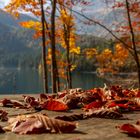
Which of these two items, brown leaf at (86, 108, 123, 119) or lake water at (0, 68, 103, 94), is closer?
brown leaf at (86, 108, 123, 119)

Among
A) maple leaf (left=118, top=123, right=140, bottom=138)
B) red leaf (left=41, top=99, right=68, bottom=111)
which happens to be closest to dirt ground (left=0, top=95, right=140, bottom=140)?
maple leaf (left=118, top=123, right=140, bottom=138)

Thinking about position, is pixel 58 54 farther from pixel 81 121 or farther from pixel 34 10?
pixel 81 121

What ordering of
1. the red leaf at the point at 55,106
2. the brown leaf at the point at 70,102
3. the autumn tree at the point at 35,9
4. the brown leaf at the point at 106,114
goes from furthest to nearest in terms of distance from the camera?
the autumn tree at the point at 35,9 → the brown leaf at the point at 70,102 → the red leaf at the point at 55,106 → the brown leaf at the point at 106,114

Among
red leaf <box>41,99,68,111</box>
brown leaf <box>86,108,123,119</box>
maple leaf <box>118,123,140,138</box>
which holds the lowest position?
maple leaf <box>118,123,140,138</box>

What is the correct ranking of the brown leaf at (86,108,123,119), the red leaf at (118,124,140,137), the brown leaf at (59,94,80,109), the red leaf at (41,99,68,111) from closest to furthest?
the red leaf at (118,124,140,137) → the brown leaf at (86,108,123,119) → the red leaf at (41,99,68,111) → the brown leaf at (59,94,80,109)

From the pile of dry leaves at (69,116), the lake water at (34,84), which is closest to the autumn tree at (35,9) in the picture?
the pile of dry leaves at (69,116)

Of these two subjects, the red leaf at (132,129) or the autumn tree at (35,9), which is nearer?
the red leaf at (132,129)

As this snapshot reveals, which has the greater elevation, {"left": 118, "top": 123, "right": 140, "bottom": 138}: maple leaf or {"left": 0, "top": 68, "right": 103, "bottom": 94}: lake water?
{"left": 0, "top": 68, "right": 103, "bottom": 94}: lake water

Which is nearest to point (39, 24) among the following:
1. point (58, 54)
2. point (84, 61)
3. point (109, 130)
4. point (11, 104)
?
point (58, 54)

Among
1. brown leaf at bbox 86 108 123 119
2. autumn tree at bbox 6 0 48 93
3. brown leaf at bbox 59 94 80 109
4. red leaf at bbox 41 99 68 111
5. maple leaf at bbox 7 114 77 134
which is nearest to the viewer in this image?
maple leaf at bbox 7 114 77 134

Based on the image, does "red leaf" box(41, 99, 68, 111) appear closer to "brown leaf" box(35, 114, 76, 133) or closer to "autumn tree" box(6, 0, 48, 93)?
"brown leaf" box(35, 114, 76, 133)

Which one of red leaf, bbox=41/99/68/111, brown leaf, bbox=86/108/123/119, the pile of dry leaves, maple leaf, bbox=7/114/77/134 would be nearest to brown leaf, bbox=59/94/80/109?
the pile of dry leaves

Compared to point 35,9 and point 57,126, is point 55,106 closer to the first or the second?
point 57,126

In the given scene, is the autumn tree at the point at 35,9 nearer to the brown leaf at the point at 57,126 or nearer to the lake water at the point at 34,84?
the brown leaf at the point at 57,126
